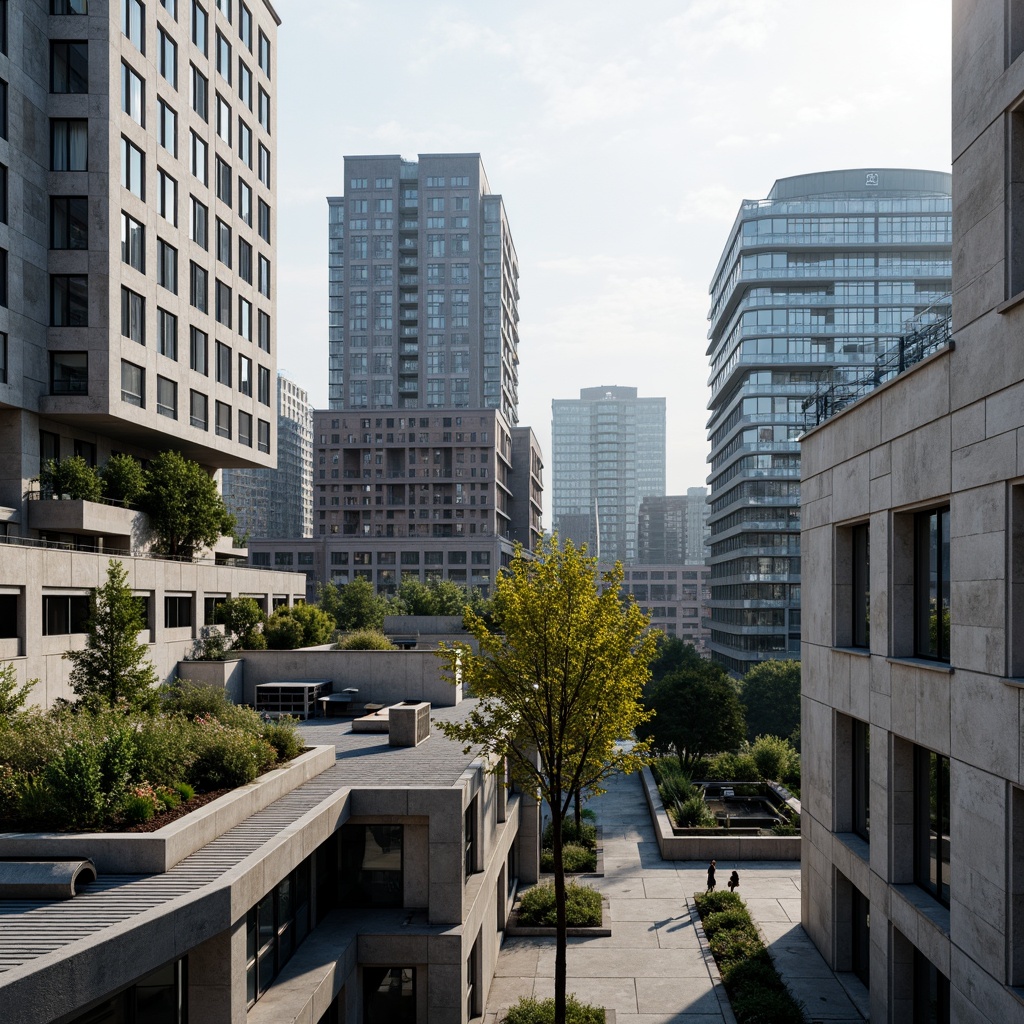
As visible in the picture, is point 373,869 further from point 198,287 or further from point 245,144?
point 245,144

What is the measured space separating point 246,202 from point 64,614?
3114cm

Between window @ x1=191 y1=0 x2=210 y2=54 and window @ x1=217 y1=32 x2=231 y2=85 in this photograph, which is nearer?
window @ x1=191 y1=0 x2=210 y2=54

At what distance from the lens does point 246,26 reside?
5412cm

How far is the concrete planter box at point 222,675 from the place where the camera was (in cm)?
3822

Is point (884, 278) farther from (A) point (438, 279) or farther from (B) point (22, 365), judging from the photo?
(B) point (22, 365)

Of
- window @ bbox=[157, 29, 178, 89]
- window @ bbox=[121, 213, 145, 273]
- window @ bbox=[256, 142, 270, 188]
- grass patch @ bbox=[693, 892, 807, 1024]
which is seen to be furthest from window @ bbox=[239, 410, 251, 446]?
grass patch @ bbox=[693, 892, 807, 1024]

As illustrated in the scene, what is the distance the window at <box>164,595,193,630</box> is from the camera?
40.5 meters

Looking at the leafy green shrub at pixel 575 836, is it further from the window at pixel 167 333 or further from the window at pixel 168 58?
the window at pixel 168 58

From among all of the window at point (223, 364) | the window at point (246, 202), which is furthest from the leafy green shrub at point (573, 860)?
the window at point (246, 202)

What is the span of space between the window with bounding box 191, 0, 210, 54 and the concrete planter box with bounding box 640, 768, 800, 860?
151 ft

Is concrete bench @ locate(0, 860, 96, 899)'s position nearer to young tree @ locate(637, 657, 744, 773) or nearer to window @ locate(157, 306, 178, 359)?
window @ locate(157, 306, 178, 359)

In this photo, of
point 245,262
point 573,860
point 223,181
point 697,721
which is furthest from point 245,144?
point 573,860

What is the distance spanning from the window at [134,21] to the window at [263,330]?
56.6ft

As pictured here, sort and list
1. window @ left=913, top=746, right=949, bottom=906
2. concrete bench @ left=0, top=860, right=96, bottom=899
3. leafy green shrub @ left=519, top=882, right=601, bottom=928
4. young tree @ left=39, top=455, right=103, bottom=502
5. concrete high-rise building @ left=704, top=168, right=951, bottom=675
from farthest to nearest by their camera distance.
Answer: concrete high-rise building @ left=704, top=168, right=951, bottom=675, young tree @ left=39, top=455, right=103, bottom=502, leafy green shrub @ left=519, top=882, right=601, bottom=928, window @ left=913, top=746, right=949, bottom=906, concrete bench @ left=0, top=860, right=96, bottom=899
